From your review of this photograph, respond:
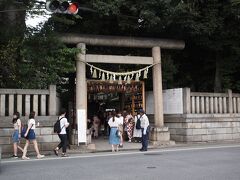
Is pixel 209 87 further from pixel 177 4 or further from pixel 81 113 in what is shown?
pixel 81 113

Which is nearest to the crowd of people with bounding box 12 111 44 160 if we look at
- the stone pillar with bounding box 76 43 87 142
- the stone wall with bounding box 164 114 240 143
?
the stone pillar with bounding box 76 43 87 142

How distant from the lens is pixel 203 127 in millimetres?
19594

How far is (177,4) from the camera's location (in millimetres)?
18141

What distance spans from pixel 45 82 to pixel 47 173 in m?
7.50

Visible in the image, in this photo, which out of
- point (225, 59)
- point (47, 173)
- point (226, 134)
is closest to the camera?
point (47, 173)

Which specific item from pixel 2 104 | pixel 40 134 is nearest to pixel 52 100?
pixel 40 134

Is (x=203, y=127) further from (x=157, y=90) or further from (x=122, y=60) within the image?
→ (x=122, y=60)

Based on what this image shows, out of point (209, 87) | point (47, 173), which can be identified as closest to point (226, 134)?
point (209, 87)

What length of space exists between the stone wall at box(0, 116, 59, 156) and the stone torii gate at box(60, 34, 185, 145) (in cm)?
135

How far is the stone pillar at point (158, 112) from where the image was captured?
18.7 m

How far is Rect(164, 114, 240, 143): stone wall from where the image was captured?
1914cm

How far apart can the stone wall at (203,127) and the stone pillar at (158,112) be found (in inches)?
42.5

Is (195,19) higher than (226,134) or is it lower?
higher

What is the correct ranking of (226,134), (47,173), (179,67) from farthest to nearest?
(179,67) → (226,134) → (47,173)
